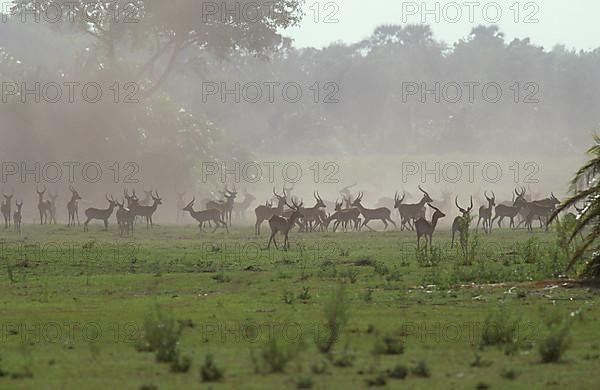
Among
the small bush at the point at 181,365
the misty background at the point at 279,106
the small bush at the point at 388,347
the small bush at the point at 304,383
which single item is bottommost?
the small bush at the point at 304,383

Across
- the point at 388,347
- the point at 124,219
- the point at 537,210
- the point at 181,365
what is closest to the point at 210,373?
the point at 181,365

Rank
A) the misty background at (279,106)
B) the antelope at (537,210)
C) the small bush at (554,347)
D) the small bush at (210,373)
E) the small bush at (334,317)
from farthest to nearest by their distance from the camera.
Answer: the misty background at (279,106) → the antelope at (537,210) → the small bush at (334,317) → the small bush at (554,347) → the small bush at (210,373)

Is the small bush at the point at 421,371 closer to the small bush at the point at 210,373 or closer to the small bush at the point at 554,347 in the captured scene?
the small bush at the point at 554,347

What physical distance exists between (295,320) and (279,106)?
9625 centimetres

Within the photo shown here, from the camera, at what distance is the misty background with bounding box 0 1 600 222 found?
6166 centimetres

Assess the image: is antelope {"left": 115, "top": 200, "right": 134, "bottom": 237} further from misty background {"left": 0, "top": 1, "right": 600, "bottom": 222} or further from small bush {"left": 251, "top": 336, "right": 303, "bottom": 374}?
small bush {"left": 251, "top": 336, "right": 303, "bottom": 374}

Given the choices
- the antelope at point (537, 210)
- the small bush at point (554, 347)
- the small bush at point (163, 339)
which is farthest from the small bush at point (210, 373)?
the antelope at point (537, 210)

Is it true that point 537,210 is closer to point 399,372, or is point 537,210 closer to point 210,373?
point 399,372

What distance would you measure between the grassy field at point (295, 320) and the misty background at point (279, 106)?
33.4 meters

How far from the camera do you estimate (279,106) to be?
367 ft

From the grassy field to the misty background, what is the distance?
3338 centimetres

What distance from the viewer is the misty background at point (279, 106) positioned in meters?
61.7

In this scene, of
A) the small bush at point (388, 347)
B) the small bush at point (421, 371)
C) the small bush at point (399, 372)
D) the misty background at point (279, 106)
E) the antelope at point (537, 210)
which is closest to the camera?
the small bush at point (399, 372)

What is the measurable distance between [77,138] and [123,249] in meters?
31.7
